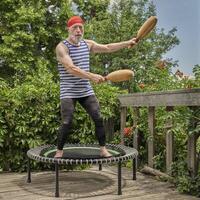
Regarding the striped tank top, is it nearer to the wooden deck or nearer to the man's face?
the man's face

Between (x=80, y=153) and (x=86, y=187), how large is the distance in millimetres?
351

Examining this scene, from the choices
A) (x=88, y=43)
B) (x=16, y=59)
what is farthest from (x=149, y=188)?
(x=16, y=59)

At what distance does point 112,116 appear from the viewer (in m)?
5.73

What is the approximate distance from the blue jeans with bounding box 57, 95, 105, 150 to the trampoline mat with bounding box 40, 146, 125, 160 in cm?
16

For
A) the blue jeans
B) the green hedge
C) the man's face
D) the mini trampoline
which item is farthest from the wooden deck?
the man's face

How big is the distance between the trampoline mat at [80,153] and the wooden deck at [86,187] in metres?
0.31

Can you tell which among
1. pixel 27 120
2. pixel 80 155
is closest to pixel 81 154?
pixel 80 155

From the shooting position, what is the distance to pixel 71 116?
388cm

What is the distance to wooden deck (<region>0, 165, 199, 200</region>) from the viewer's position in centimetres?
372

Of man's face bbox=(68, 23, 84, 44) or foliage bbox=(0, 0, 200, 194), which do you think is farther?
foliage bbox=(0, 0, 200, 194)

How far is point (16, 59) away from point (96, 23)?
4.07 m

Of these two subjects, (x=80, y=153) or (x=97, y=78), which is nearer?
(x=97, y=78)

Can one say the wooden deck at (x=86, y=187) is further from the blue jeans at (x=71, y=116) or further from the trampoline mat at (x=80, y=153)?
the blue jeans at (x=71, y=116)

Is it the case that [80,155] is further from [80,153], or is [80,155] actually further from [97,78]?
[97,78]
